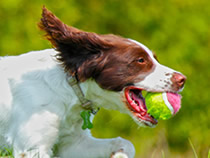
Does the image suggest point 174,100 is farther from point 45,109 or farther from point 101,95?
point 45,109

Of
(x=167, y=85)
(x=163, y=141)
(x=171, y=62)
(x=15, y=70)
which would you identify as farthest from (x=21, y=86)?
(x=171, y=62)

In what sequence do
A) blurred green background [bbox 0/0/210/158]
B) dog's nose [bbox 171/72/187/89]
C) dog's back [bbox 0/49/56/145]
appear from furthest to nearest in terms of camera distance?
blurred green background [bbox 0/0/210/158] → dog's back [bbox 0/49/56/145] → dog's nose [bbox 171/72/187/89]

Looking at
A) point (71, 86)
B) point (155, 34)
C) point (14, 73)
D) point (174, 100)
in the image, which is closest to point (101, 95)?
point (71, 86)

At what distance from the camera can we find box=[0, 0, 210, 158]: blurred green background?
9078 millimetres

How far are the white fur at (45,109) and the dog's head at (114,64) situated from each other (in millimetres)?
93

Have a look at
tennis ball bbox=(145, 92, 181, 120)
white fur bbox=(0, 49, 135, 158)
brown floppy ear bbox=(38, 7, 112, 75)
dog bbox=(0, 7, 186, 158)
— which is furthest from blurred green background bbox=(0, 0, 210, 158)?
tennis ball bbox=(145, 92, 181, 120)

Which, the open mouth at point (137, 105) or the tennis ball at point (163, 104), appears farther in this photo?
the open mouth at point (137, 105)

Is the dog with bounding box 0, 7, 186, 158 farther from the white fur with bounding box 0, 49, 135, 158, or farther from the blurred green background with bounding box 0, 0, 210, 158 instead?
the blurred green background with bounding box 0, 0, 210, 158

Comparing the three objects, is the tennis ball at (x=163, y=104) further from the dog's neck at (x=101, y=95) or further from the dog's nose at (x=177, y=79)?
the dog's neck at (x=101, y=95)

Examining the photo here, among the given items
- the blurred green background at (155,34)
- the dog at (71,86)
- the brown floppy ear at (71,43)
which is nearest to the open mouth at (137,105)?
the dog at (71,86)

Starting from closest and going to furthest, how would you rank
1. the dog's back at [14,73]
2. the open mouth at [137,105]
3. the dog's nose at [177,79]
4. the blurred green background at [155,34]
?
the dog's nose at [177,79] < the open mouth at [137,105] < the dog's back at [14,73] < the blurred green background at [155,34]

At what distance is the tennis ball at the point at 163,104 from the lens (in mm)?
3965

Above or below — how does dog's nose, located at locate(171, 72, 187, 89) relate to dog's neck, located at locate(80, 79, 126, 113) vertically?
above

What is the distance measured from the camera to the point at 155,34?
31.2 feet
